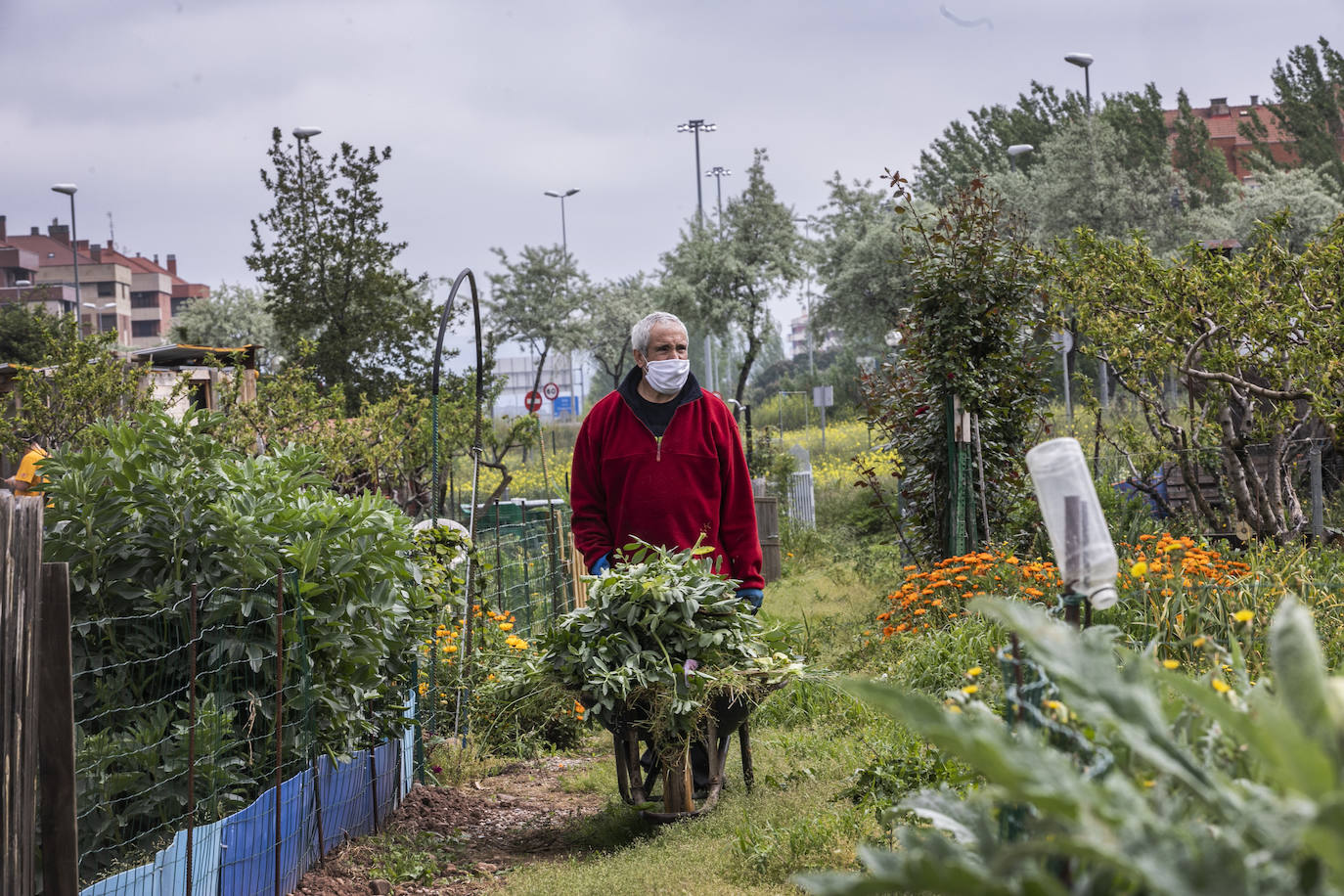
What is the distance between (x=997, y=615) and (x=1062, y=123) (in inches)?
1896

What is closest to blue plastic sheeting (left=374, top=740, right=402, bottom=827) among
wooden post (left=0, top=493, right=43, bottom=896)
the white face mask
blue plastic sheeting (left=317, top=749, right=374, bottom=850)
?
blue plastic sheeting (left=317, top=749, right=374, bottom=850)

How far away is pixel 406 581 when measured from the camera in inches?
184

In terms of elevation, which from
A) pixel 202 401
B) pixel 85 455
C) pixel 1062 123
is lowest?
pixel 85 455

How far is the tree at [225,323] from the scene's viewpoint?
44875 mm

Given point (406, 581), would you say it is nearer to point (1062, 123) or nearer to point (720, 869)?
point (720, 869)

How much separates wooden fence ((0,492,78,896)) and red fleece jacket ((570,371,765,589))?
235 centimetres

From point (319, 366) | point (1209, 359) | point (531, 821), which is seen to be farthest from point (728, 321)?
point (531, 821)

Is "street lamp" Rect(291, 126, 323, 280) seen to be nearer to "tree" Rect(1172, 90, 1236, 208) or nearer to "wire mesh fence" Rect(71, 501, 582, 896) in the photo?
"wire mesh fence" Rect(71, 501, 582, 896)

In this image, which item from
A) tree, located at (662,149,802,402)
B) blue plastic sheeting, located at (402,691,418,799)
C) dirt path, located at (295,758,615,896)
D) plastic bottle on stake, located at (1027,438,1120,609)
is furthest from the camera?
tree, located at (662,149,802,402)

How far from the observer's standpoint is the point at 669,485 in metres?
4.90

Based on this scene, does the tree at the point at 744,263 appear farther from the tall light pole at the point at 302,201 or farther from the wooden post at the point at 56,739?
the wooden post at the point at 56,739

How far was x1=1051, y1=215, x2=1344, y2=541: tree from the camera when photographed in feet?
23.6

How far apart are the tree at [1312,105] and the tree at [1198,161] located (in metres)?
1.57

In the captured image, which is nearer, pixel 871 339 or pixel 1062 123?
pixel 871 339
